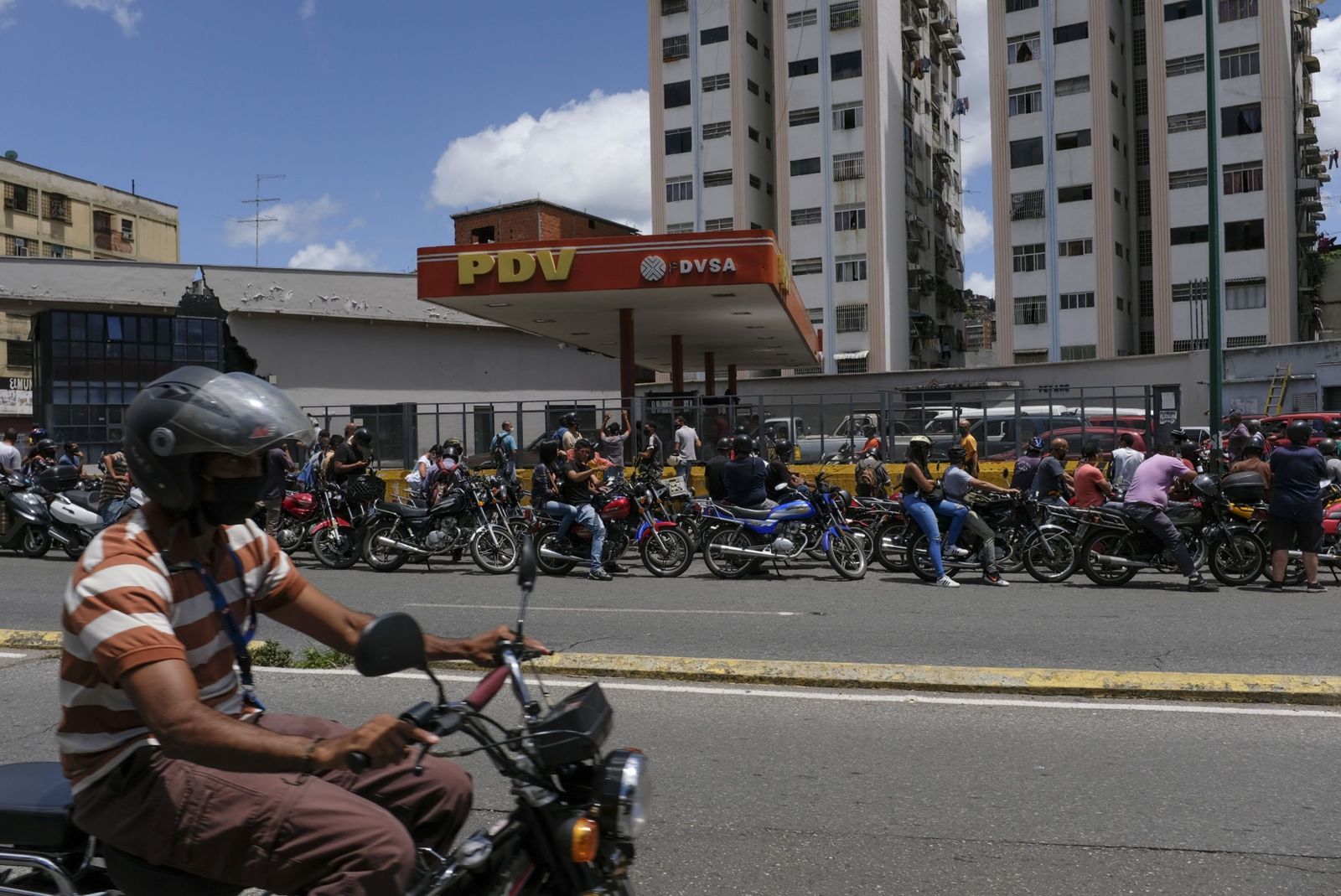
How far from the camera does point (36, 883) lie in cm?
263

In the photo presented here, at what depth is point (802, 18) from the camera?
60656 mm

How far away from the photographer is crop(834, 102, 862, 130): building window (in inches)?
2320

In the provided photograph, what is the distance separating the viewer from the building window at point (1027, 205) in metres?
55.6

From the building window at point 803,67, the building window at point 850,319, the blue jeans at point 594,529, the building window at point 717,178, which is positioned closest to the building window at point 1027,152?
the building window at point 850,319

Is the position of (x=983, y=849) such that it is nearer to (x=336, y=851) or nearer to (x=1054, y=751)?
(x=1054, y=751)

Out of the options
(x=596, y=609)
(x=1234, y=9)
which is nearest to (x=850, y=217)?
(x=1234, y=9)

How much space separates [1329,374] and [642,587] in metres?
36.1

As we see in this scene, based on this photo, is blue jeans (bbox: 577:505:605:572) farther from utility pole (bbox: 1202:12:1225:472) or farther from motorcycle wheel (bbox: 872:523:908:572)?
utility pole (bbox: 1202:12:1225:472)

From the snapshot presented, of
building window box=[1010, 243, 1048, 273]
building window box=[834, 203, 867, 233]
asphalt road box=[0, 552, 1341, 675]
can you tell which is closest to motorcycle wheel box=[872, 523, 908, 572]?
asphalt road box=[0, 552, 1341, 675]

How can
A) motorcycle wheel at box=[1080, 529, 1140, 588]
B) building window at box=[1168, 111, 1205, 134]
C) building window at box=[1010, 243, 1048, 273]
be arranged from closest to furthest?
motorcycle wheel at box=[1080, 529, 1140, 588] < building window at box=[1168, 111, 1205, 134] < building window at box=[1010, 243, 1048, 273]

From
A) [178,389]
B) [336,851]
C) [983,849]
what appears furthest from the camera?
[983,849]

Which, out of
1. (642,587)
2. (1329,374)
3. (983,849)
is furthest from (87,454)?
(1329,374)

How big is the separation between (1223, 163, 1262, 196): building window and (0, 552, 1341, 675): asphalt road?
44.7 meters

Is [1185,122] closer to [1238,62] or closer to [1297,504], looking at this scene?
[1238,62]
